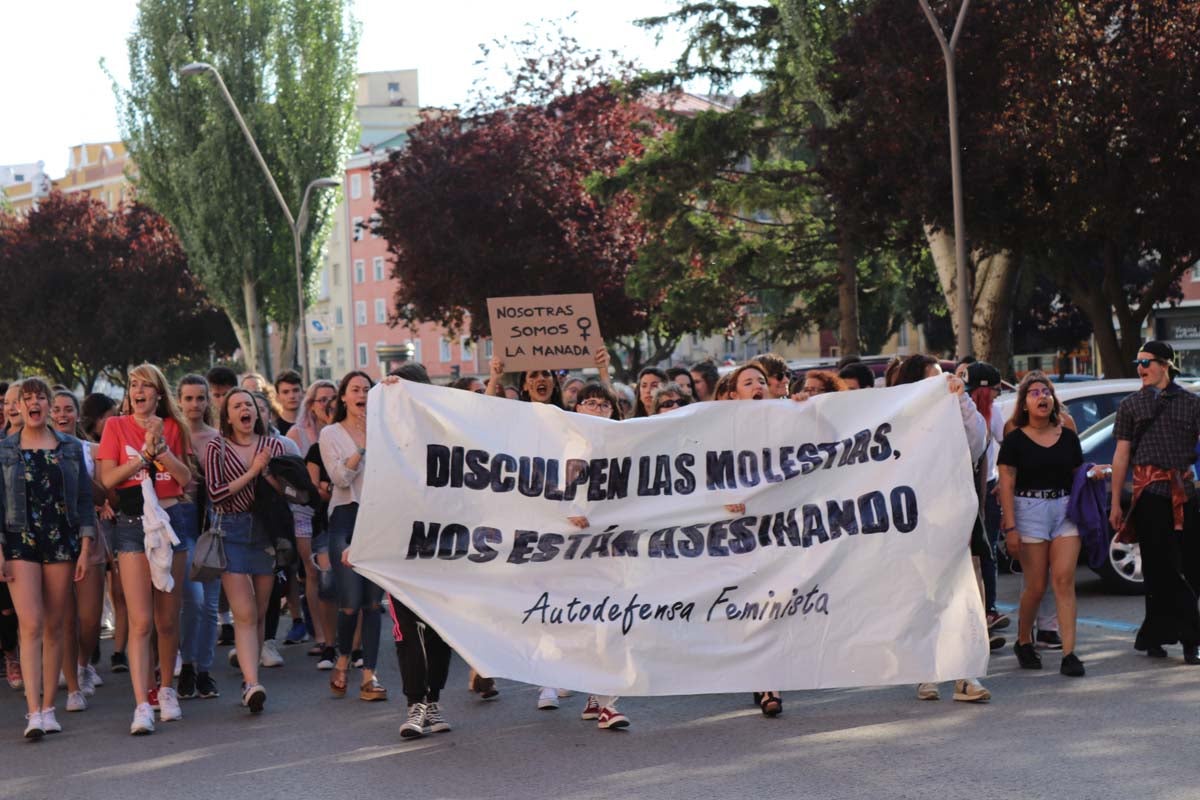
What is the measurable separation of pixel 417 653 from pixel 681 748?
1.40 meters

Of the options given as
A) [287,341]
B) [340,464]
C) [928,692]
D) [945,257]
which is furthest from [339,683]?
[287,341]

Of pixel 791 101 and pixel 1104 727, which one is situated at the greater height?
pixel 791 101

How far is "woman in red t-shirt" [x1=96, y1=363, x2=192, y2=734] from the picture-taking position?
28.8ft

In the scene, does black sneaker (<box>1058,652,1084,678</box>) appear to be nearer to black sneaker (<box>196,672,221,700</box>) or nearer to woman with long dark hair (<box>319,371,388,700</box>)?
woman with long dark hair (<box>319,371,388,700</box>)

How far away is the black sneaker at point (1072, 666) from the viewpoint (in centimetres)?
902

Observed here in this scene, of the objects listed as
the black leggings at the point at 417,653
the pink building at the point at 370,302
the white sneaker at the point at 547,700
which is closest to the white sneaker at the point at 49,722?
the black leggings at the point at 417,653

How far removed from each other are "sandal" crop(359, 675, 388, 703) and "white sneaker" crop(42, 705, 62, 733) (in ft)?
5.22

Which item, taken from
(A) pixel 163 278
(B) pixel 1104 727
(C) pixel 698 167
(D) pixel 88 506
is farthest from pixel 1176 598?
(A) pixel 163 278

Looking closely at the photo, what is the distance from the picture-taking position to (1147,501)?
9633mm

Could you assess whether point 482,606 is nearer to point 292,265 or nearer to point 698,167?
point 698,167

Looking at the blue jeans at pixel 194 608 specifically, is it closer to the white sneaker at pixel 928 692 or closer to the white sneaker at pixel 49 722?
the white sneaker at pixel 49 722

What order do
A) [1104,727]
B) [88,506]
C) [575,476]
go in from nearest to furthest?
[1104,727] < [575,476] < [88,506]

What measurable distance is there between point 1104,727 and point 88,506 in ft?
16.9

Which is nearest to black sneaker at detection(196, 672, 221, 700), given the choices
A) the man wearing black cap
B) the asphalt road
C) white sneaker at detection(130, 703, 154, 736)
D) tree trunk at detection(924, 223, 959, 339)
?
the asphalt road
